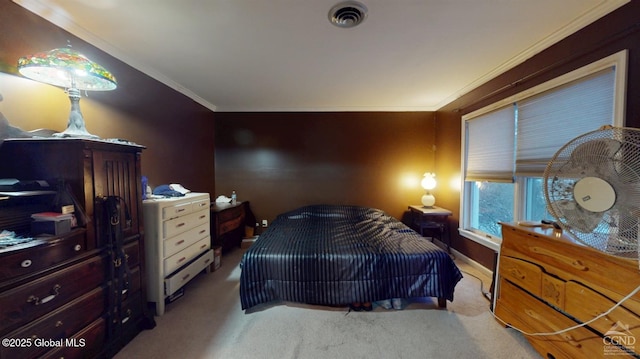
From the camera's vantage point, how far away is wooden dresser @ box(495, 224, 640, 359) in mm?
1071

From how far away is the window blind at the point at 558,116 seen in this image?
1.55m

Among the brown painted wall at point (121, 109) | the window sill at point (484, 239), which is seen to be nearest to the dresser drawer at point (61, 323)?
the brown painted wall at point (121, 109)

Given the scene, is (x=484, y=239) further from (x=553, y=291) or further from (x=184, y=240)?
(x=184, y=240)

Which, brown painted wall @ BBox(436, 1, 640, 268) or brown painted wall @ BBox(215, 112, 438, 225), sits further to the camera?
brown painted wall @ BBox(215, 112, 438, 225)

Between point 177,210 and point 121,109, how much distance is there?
1131 millimetres

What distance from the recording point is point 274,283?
1977mm

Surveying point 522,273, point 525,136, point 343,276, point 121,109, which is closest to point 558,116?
point 525,136

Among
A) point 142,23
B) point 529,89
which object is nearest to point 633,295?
point 529,89

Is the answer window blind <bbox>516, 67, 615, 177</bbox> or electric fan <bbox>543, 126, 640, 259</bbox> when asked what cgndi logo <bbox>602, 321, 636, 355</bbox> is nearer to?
electric fan <bbox>543, 126, 640, 259</bbox>

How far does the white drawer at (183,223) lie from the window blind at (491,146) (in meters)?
3.35

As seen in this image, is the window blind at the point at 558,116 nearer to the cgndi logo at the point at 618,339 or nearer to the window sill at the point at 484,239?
the window sill at the point at 484,239

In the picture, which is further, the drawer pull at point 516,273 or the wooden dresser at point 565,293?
the drawer pull at point 516,273

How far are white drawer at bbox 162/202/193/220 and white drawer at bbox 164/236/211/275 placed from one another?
0.38 meters

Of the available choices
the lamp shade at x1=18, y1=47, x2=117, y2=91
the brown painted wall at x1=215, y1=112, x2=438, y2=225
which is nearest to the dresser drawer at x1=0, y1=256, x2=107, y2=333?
the lamp shade at x1=18, y1=47, x2=117, y2=91
